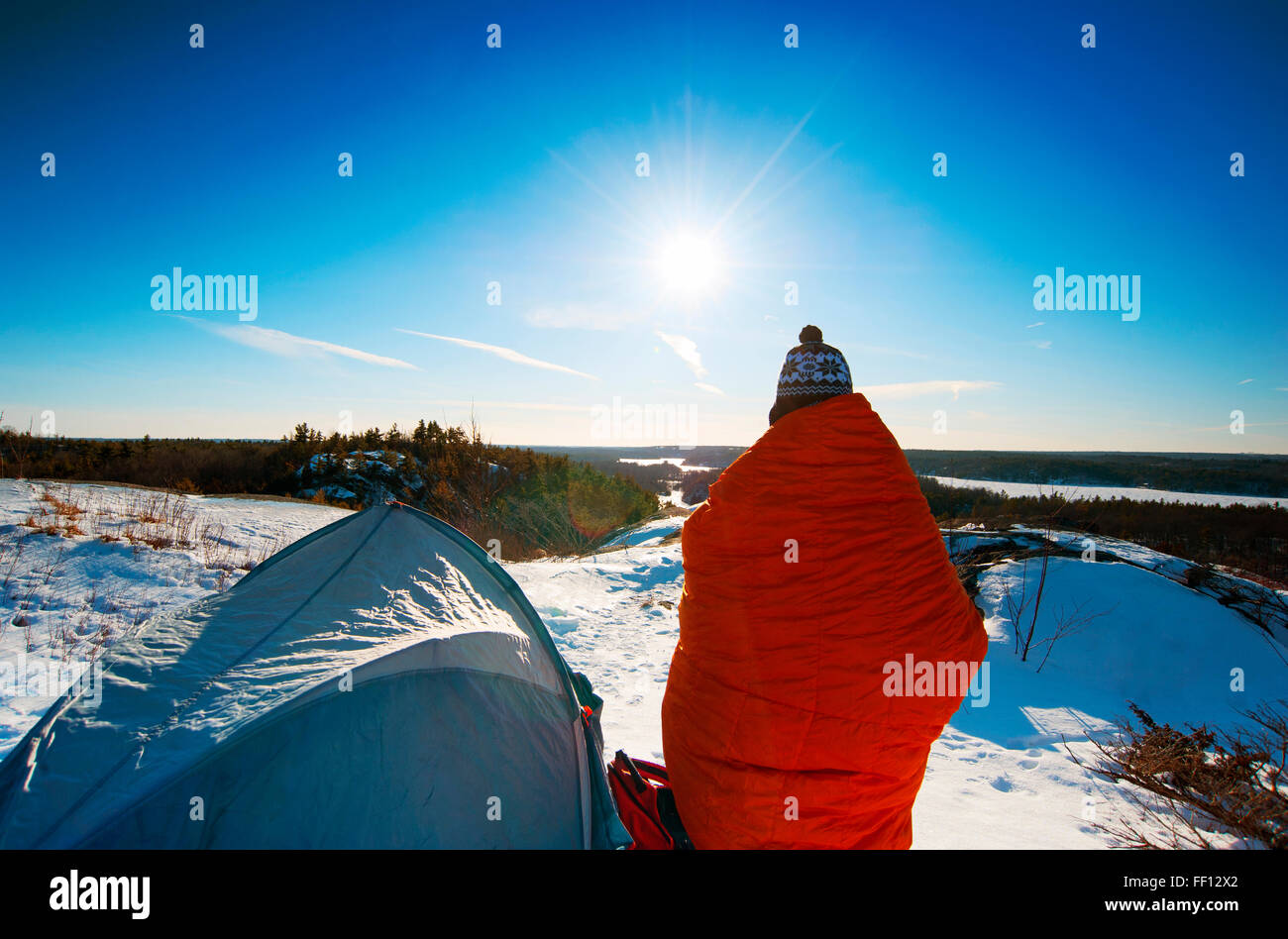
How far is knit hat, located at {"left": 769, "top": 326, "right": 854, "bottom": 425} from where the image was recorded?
6.71 feet

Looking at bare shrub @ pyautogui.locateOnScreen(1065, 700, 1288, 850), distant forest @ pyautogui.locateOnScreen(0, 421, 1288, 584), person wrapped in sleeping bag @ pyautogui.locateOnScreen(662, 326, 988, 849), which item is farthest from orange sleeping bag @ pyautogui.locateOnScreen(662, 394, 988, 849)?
distant forest @ pyautogui.locateOnScreen(0, 421, 1288, 584)

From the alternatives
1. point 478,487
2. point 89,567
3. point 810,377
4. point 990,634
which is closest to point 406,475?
point 478,487

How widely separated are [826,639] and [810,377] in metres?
1.07

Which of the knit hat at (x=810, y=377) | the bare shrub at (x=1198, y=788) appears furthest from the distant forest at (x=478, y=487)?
the knit hat at (x=810, y=377)

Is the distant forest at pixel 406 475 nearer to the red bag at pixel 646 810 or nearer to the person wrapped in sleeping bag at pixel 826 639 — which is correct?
the red bag at pixel 646 810

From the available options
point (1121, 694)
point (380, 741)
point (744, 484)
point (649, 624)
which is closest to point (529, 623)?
point (380, 741)

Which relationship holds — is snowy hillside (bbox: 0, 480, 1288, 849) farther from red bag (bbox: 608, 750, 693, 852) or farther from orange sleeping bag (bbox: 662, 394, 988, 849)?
orange sleeping bag (bbox: 662, 394, 988, 849)

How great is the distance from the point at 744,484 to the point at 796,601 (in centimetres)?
48

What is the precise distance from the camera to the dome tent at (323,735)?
1.50 meters

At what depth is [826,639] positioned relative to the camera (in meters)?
1.74

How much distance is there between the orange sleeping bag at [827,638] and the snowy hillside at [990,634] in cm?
142

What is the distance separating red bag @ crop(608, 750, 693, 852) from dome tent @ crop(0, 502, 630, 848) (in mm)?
281
